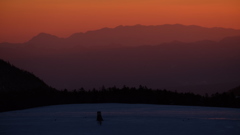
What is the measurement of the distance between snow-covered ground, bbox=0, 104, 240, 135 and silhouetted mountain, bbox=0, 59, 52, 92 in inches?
437

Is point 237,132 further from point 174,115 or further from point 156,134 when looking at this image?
point 174,115

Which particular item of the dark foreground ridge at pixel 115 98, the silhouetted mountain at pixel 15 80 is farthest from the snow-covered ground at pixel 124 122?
the silhouetted mountain at pixel 15 80

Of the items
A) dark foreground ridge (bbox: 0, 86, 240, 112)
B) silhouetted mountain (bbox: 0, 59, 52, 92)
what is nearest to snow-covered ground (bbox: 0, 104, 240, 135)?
dark foreground ridge (bbox: 0, 86, 240, 112)

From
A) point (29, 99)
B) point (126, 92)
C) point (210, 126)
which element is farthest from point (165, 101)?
point (210, 126)

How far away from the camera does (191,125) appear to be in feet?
66.1

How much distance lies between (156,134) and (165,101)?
1382 cm

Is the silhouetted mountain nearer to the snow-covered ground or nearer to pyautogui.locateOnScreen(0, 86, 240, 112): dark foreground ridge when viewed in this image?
pyautogui.locateOnScreen(0, 86, 240, 112): dark foreground ridge

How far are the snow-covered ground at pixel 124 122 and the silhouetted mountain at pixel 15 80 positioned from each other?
11.1 meters

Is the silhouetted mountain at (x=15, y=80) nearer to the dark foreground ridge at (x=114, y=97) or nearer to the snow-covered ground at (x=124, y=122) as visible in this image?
the dark foreground ridge at (x=114, y=97)

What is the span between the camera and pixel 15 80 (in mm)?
38312

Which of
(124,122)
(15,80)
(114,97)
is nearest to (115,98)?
(114,97)

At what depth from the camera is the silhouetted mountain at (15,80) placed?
37.1 meters

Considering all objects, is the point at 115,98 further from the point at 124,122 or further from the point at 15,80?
the point at 124,122

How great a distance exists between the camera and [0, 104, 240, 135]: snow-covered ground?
18.6 meters
